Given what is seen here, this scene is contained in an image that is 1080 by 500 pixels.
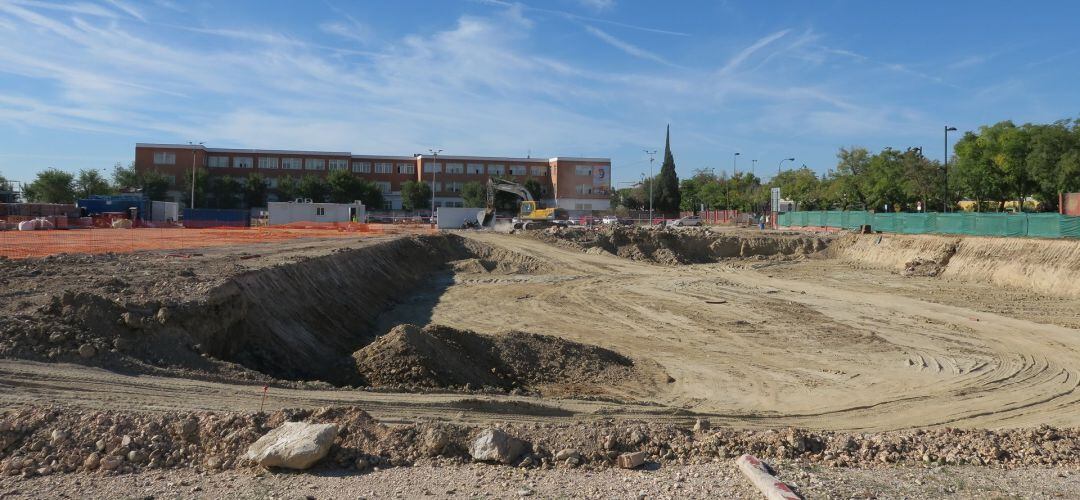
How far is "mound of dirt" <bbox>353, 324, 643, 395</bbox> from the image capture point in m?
10.9

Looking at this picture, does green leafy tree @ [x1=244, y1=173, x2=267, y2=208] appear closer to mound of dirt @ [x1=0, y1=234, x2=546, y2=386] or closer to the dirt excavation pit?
mound of dirt @ [x1=0, y1=234, x2=546, y2=386]

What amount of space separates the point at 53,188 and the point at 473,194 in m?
45.0

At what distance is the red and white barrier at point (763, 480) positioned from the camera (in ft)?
17.5

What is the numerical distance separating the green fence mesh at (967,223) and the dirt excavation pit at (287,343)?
24.6m

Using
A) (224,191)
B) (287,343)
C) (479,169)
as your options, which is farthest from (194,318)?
(479,169)

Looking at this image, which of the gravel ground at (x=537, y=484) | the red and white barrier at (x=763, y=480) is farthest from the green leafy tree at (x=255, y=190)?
the red and white barrier at (x=763, y=480)

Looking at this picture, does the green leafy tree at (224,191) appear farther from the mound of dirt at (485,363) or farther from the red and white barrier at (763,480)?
the red and white barrier at (763,480)

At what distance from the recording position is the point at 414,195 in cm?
8819

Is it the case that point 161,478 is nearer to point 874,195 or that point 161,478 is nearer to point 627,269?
point 627,269

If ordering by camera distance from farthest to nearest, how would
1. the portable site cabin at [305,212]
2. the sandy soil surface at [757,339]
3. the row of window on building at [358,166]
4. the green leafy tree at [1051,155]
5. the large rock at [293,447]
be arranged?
the row of window on building at [358,166] < the portable site cabin at [305,212] < the green leafy tree at [1051,155] < the sandy soil surface at [757,339] < the large rock at [293,447]

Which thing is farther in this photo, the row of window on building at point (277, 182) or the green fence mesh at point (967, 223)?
the row of window on building at point (277, 182)

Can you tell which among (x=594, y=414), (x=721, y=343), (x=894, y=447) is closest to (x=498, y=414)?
(x=594, y=414)

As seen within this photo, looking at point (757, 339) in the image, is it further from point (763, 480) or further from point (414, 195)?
point (414, 195)

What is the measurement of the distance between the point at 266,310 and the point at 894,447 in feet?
37.0
